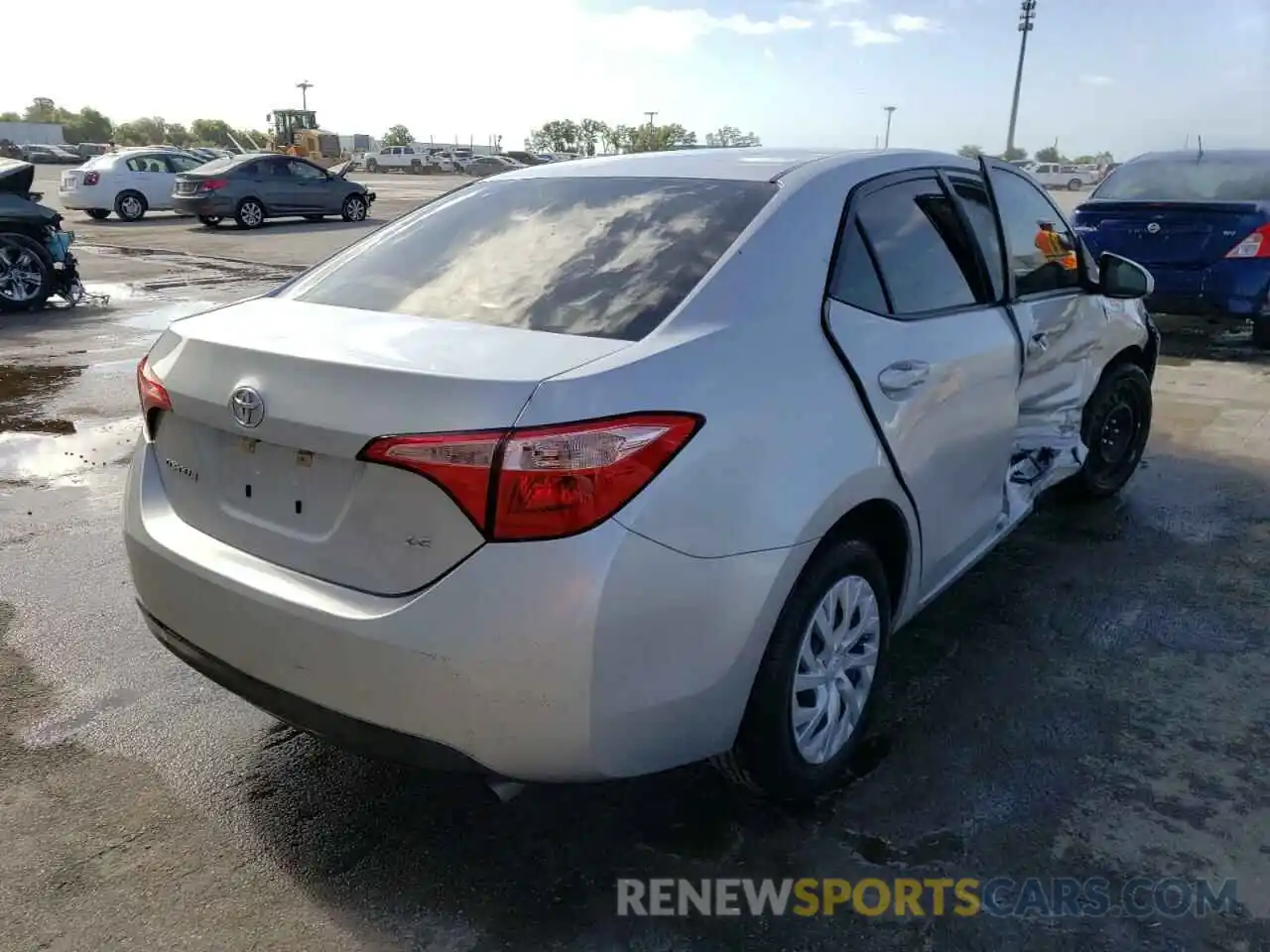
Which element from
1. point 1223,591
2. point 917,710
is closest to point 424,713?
point 917,710

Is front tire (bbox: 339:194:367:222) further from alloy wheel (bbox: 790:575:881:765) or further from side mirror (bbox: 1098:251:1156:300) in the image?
alloy wheel (bbox: 790:575:881:765)

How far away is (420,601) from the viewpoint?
208cm

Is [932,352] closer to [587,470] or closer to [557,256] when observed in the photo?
[557,256]

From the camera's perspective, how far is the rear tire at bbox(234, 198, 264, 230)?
21.2 metres

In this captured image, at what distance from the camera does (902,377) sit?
9.25ft

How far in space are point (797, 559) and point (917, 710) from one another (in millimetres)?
1149

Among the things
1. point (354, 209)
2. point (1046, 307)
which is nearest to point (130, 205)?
point (354, 209)

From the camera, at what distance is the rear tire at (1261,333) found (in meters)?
9.19

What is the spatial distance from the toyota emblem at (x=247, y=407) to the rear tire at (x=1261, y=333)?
937 centimetres

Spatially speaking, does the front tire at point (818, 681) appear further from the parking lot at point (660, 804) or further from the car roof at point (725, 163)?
the car roof at point (725, 163)

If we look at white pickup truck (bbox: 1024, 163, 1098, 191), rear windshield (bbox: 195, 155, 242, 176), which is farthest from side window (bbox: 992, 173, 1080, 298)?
white pickup truck (bbox: 1024, 163, 1098, 191)

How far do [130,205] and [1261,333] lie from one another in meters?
22.3

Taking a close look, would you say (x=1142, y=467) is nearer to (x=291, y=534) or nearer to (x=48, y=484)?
(x=291, y=534)

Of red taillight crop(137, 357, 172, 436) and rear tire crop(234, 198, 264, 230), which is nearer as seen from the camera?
red taillight crop(137, 357, 172, 436)
